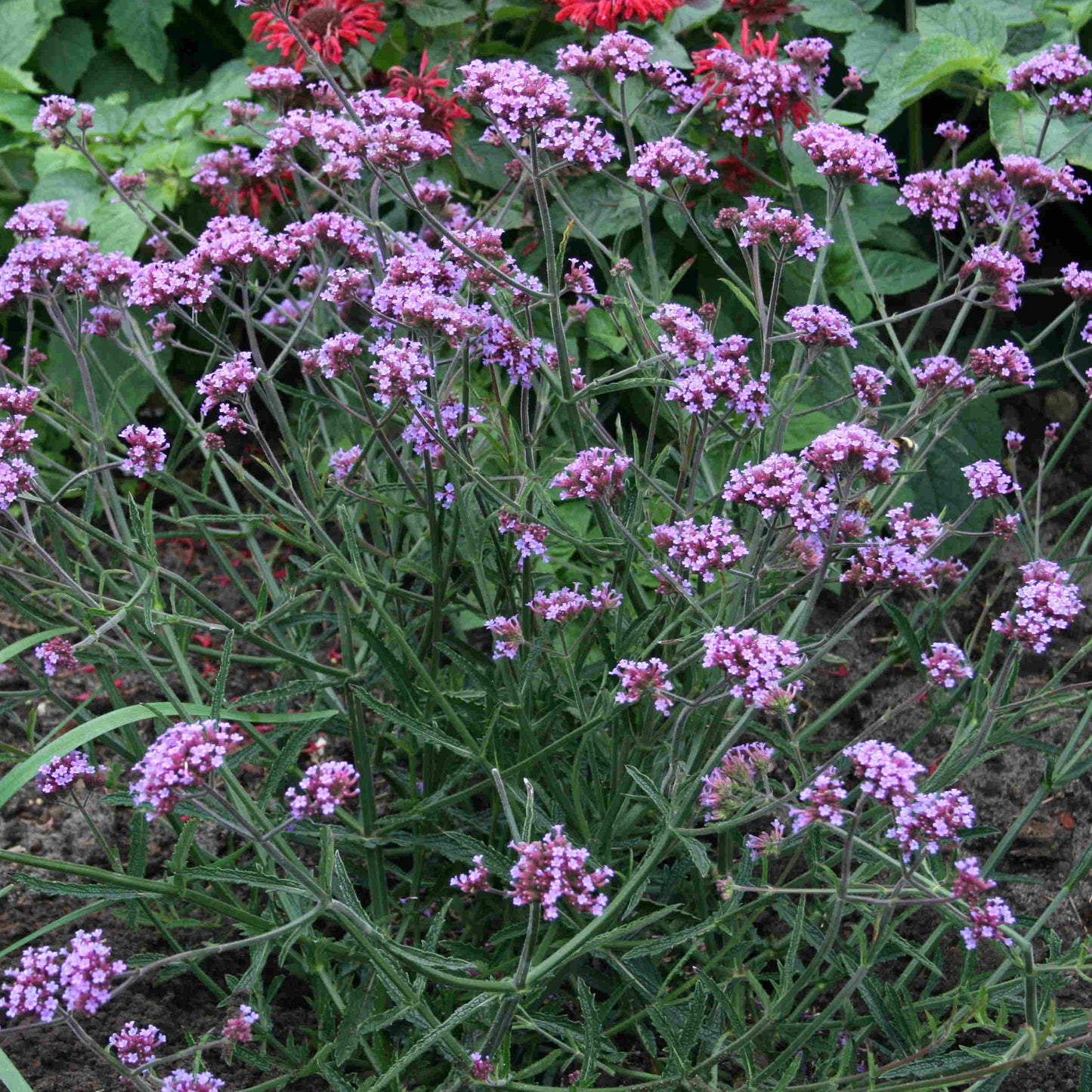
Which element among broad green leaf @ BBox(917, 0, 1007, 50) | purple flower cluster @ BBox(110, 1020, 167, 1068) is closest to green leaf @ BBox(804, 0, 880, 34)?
broad green leaf @ BBox(917, 0, 1007, 50)

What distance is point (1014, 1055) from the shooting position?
1.98 metres

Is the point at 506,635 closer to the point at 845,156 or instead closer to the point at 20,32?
the point at 845,156

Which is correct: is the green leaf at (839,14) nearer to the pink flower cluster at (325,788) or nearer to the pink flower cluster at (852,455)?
the pink flower cluster at (852,455)

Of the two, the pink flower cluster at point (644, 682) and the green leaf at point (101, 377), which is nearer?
the pink flower cluster at point (644, 682)

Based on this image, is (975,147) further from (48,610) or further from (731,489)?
(48,610)

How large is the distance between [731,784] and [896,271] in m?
2.57

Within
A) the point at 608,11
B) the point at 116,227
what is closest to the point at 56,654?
the point at 608,11

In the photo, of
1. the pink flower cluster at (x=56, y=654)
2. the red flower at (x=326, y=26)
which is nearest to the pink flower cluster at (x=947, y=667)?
the pink flower cluster at (x=56, y=654)

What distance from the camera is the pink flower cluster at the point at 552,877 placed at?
1692 millimetres

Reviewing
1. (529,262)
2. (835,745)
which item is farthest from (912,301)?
(835,745)

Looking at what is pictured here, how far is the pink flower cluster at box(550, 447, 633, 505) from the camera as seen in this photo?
6.98 feet

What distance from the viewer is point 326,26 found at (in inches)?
140

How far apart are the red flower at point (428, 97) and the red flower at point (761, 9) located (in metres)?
0.93

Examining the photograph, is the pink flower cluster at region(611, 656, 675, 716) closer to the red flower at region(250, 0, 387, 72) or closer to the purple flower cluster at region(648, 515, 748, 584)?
the purple flower cluster at region(648, 515, 748, 584)
